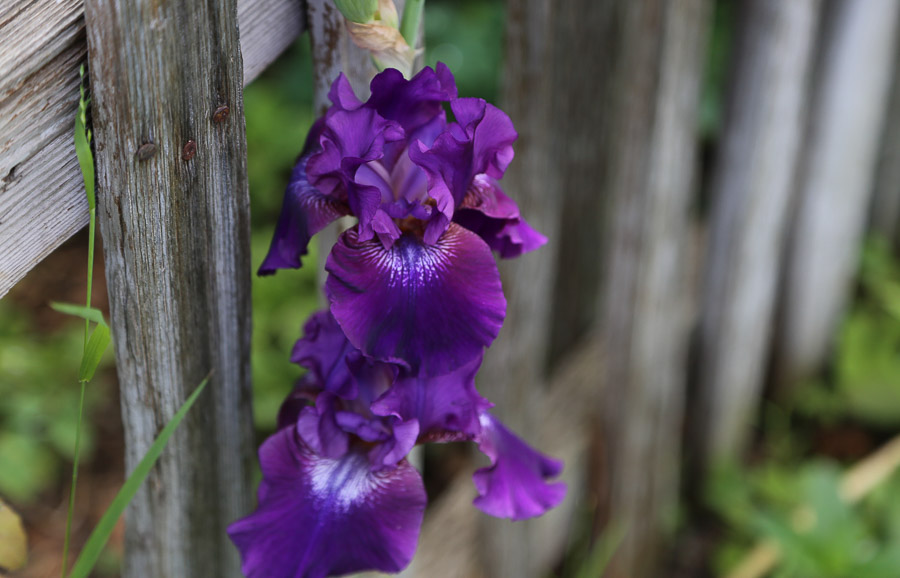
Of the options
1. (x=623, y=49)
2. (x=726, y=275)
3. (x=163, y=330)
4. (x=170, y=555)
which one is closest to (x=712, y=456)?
(x=726, y=275)

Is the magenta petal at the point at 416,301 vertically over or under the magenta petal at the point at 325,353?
Answer: over

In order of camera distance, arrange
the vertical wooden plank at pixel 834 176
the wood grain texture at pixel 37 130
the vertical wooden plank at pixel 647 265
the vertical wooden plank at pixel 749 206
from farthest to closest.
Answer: the vertical wooden plank at pixel 834 176 < the vertical wooden plank at pixel 749 206 < the vertical wooden plank at pixel 647 265 < the wood grain texture at pixel 37 130

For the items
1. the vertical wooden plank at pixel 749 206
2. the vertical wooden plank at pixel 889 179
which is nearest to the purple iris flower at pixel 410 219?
the vertical wooden plank at pixel 749 206

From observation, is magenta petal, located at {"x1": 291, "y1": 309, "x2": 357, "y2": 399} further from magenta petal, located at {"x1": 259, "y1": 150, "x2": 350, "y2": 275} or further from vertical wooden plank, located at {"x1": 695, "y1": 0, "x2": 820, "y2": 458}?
vertical wooden plank, located at {"x1": 695, "y1": 0, "x2": 820, "y2": 458}

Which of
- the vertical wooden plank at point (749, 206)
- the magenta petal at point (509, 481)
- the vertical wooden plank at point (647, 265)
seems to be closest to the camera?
the magenta petal at point (509, 481)

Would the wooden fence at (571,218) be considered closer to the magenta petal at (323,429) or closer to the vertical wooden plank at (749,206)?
the vertical wooden plank at (749,206)

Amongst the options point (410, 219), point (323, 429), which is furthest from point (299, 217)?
point (323, 429)

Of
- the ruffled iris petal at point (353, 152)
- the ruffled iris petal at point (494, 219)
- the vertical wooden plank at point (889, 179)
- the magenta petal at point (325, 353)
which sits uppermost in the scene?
the ruffled iris petal at point (353, 152)
